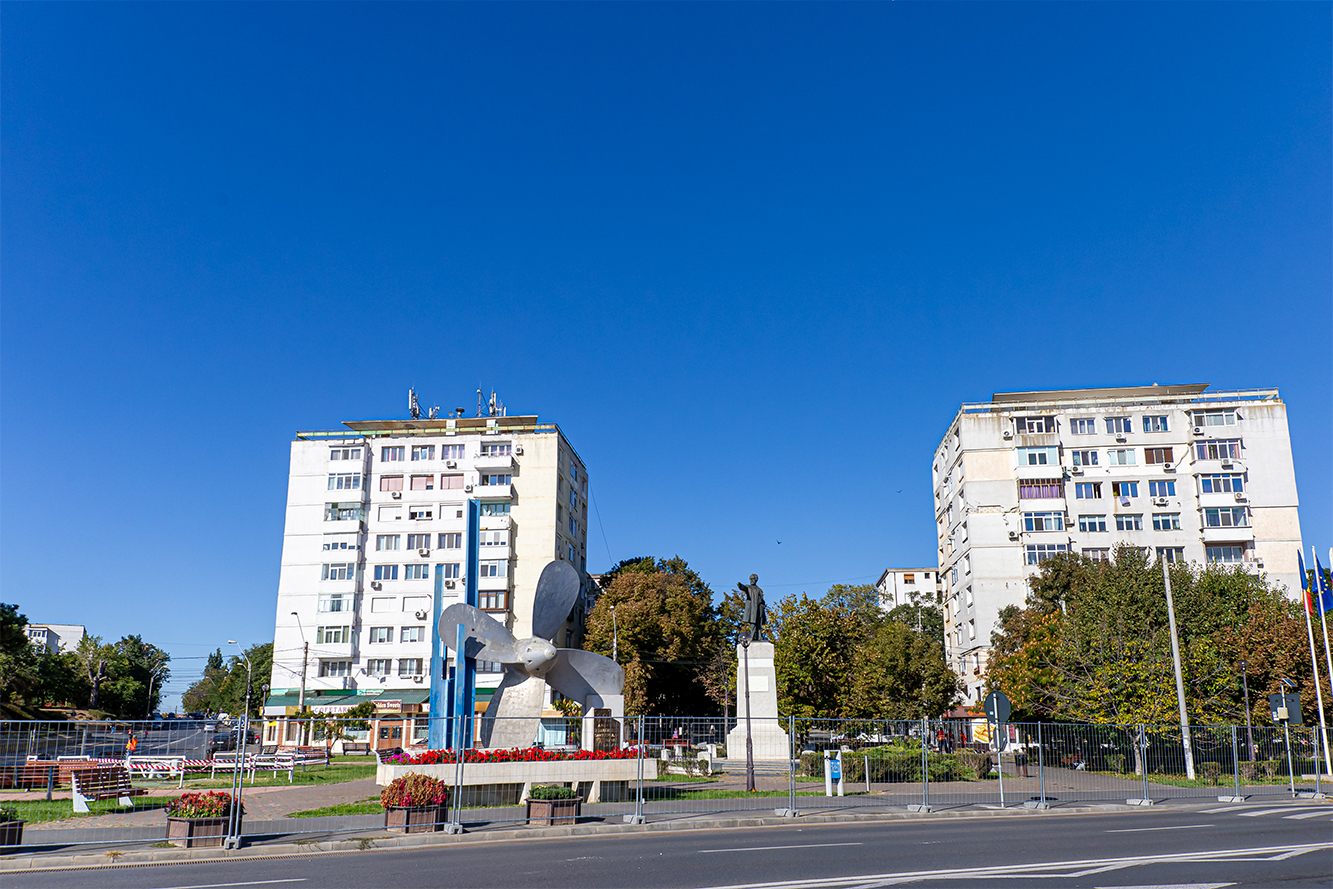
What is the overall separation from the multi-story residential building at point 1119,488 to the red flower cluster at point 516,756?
43.0m

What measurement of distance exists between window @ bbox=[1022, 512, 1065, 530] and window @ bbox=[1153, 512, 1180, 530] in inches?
233

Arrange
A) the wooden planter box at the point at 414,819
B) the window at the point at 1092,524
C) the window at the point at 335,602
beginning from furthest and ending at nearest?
the window at the point at 335,602, the window at the point at 1092,524, the wooden planter box at the point at 414,819

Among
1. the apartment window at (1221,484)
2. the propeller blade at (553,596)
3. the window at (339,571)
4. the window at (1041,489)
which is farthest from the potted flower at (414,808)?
the apartment window at (1221,484)

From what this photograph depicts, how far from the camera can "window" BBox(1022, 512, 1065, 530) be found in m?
61.3

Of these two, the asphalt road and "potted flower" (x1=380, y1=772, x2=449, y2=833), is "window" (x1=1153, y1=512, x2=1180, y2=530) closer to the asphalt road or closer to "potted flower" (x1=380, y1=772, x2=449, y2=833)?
the asphalt road

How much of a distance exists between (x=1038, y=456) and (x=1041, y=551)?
255 inches

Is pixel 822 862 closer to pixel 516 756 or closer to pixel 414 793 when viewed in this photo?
pixel 414 793

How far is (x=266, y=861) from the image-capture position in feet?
44.3

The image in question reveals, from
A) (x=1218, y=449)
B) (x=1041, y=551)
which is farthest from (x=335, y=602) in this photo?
(x=1218, y=449)

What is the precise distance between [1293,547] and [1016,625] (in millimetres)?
21228

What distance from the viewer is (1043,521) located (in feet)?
202

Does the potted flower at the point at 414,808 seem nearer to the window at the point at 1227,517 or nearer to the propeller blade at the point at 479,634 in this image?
the propeller blade at the point at 479,634

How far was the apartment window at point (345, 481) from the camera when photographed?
6397cm

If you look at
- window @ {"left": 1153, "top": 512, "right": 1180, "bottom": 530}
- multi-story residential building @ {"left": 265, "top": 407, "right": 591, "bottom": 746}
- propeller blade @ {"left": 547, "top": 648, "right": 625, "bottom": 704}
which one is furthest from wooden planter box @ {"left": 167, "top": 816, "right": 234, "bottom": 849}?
window @ {"left": 1153, "top": 512, "right": 1180, "bottom": 530}
